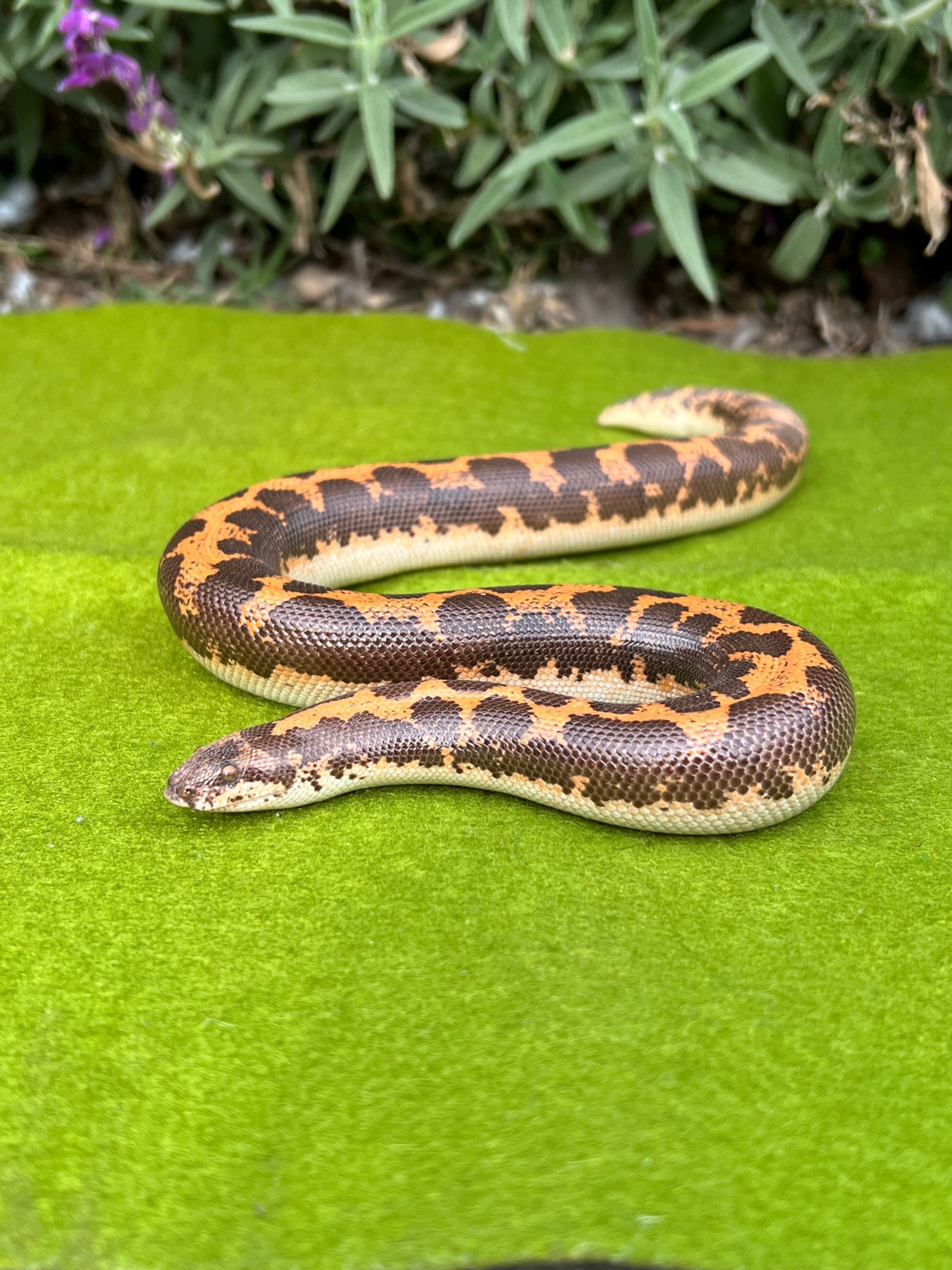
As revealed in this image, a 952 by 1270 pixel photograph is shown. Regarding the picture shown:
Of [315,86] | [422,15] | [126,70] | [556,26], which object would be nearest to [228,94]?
[126,70]

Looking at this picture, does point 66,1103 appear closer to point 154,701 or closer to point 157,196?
point 154,701

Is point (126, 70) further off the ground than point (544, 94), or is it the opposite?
point (544, 94)

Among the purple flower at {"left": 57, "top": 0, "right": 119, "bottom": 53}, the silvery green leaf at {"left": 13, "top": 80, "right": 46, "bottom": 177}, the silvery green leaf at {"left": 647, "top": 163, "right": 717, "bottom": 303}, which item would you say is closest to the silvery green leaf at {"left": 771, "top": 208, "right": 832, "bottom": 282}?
the silvery green leaf at {"left": 647, "top": 163, "right": 717, "bottom": 303}

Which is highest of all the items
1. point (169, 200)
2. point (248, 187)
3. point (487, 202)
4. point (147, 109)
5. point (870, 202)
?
point (870, 202)

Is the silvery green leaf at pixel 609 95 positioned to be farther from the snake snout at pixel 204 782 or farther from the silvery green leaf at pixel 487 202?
the snake snout at pixel 204 782

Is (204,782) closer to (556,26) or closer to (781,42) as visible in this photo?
(556,26)

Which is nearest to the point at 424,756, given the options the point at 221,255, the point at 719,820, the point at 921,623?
the point at 719,820
